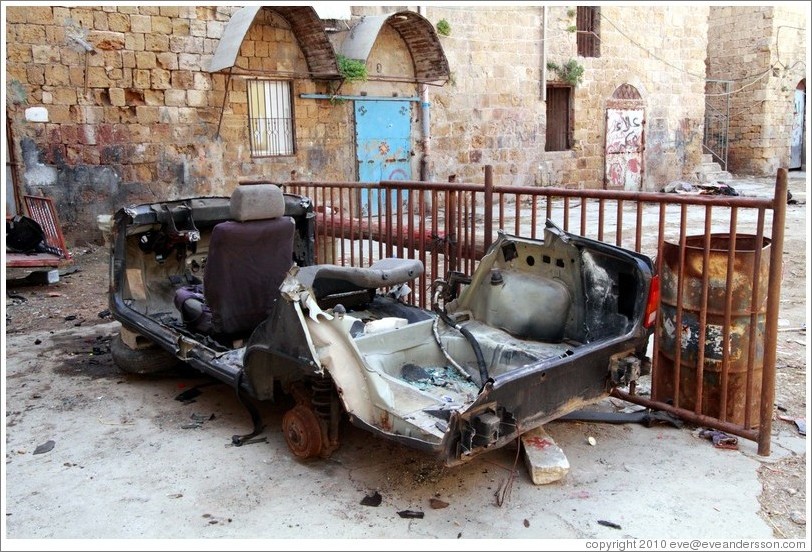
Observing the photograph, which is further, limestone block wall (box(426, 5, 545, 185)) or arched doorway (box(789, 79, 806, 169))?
arched doorway (box(789, 79, 806, 169))

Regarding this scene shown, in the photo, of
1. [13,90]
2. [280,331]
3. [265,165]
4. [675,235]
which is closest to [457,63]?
[265,165]

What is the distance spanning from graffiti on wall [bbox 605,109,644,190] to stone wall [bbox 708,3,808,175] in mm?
6830

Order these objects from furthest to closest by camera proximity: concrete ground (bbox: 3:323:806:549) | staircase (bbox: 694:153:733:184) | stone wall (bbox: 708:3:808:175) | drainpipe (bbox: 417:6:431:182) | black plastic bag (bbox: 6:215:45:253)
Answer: stone wall (bbox: 708:3:808:175) → staircase (bbox: 694:153:733:184) → drainpipe (bbox: 417:6:431:182) → black plastic bag (bbox: 6:215:45:253) → concrete ground (bbox: 3:323:806:549)

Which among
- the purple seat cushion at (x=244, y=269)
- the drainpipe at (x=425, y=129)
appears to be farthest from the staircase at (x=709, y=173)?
the purple seat cushion at (x=244, y=269)

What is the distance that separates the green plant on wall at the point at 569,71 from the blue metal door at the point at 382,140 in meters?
5.10

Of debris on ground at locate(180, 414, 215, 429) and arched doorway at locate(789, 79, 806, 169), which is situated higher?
arched doorway at locate(789, 79, 806, 169)

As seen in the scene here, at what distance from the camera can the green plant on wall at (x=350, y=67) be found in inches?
547

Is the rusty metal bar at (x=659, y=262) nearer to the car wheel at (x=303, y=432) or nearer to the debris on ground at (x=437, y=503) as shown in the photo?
the debris on ground at (x=437, y=503)

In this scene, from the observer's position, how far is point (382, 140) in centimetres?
1524

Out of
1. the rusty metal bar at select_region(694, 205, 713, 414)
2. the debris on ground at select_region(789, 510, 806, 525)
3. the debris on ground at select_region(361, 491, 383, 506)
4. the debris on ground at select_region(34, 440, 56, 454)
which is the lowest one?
the debris on ground at select_region(789, 510, 806, 525)

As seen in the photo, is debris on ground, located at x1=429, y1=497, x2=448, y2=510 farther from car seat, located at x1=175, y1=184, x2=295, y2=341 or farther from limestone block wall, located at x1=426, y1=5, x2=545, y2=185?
limestone block wall, located at x1=426, y1=5, x2=545, y2=185

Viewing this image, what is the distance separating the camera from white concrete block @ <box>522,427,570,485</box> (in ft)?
12.5

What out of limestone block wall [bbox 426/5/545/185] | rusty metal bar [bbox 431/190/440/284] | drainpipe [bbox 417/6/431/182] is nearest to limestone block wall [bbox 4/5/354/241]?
drainpipe [bbox 417/6/431/182]

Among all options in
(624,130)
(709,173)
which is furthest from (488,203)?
(709,173)
